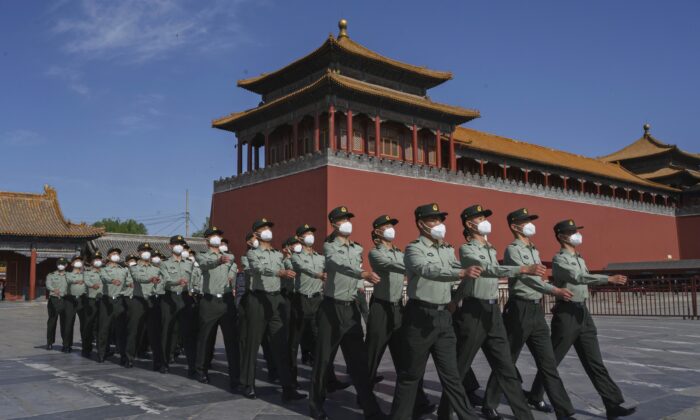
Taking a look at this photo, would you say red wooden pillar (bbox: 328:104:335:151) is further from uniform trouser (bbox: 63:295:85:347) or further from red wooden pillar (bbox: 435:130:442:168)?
uniform trouser (bbox: 63:295:85:347)

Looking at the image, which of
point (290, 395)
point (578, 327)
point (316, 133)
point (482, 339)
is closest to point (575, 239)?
point (578, 327)

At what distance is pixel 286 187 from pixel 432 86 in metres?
7.37

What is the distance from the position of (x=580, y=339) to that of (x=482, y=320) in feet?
2.81

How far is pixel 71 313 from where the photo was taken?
31.2ft

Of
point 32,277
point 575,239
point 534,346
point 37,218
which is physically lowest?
point 534,346

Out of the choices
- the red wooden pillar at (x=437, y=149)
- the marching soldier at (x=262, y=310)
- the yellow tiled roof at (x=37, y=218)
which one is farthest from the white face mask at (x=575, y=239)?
the yellow tiled roof at (x=37, y=218)

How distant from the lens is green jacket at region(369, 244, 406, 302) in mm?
4770

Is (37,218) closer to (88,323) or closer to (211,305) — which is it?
(88,323)

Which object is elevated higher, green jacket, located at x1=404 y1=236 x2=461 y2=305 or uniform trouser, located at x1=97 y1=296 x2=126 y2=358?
green jacket, located at x1=404 y1=236 x2=461 y2=305

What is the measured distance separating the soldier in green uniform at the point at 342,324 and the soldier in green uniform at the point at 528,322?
95 centimetres

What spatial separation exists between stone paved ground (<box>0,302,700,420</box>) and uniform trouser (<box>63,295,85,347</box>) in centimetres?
47

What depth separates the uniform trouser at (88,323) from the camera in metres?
8.73

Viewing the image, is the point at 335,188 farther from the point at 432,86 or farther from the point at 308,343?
the point at 308,343

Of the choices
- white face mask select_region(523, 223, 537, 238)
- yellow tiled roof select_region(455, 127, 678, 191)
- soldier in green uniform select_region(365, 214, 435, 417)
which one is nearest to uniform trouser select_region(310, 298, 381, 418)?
soldier in green uniform select_region(365, 214, 435, 417)
